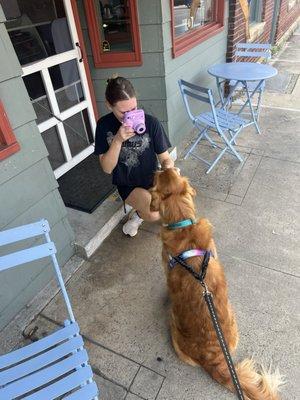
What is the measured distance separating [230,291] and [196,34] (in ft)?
11.6

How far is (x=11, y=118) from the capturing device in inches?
79.4

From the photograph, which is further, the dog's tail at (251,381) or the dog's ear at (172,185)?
the dog's ear at (172,185)

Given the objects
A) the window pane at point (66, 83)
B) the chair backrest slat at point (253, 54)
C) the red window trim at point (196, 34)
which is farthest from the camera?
the chair backrest slat at point (253, 54)

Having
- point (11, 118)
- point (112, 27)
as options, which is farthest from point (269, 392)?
point (112, 27)

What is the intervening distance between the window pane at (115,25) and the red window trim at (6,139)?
207cm

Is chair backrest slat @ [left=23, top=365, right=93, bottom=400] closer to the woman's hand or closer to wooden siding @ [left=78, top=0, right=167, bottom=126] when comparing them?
the woman's hand

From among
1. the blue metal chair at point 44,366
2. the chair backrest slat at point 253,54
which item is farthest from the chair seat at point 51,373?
the chair backrest slat at point 253,54

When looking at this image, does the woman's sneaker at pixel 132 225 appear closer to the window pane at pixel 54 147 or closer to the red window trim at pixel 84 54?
the window pane at pixel 54 147

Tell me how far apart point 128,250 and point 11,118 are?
151 cm

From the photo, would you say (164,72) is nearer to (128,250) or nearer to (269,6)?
(128,250)

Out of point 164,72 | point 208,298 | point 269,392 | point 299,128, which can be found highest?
point 164,72

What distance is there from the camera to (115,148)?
2326 millimetres

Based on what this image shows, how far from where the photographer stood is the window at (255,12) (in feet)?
23.1

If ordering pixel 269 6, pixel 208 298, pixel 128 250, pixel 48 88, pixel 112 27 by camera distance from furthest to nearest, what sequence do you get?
pixel 269 6 → pixel 112 27 → pixel 48 88 → pixel 128 250 → pixel 208 298
